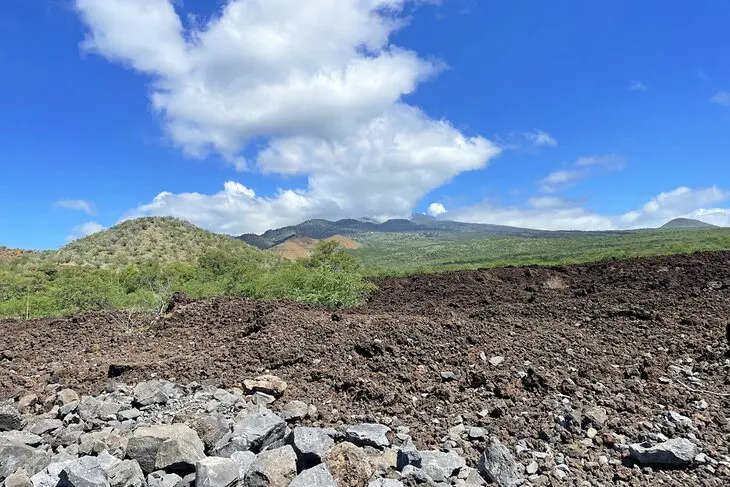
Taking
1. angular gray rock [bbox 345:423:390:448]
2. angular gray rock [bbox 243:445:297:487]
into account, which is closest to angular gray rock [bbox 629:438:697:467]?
angular gray rock [bbox 345:423:390:448]

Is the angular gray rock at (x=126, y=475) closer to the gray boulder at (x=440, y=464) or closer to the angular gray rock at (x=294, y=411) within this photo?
the angular gray rock at (x=294, y=411)

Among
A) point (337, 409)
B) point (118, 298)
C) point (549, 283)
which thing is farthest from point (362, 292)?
point (337, 409)

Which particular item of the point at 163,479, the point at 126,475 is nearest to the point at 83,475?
the point at 126,475

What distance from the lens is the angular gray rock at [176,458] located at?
4.39 meters

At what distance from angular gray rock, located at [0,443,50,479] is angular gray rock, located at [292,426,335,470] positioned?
2376 mm

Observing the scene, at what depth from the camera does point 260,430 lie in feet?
16.4

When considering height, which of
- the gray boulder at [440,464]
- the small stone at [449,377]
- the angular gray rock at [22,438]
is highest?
the angular gray rock at [22,438]

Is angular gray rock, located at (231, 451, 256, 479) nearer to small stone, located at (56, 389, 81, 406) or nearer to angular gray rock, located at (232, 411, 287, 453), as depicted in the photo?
angular gray rock, located at (232, 411, 287, 453)

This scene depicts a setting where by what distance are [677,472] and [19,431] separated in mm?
6967

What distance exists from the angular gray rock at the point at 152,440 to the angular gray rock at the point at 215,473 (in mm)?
638

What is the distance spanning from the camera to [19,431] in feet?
18.6

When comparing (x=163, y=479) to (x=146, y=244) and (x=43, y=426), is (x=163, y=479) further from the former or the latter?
(x=146, y=244)

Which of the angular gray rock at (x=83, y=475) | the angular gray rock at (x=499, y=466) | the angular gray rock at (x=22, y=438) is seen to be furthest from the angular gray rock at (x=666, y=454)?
the angular gray rock at (x=22, y=438)

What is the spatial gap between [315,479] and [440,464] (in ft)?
3.86
